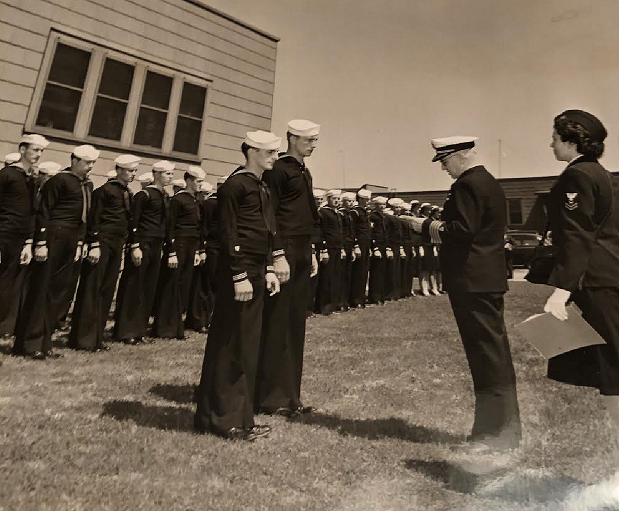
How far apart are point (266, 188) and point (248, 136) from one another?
0.37m

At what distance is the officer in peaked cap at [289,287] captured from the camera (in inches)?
138

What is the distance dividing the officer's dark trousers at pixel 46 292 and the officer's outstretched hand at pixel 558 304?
434 cm

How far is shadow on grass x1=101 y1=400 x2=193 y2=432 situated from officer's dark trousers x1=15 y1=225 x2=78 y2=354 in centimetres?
169

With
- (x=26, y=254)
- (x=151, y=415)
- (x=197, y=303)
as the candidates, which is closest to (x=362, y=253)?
(x=197, y=303)

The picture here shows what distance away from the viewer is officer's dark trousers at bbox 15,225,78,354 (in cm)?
465

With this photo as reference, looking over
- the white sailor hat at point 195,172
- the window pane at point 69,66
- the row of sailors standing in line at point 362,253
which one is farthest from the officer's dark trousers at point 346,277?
the window pane at point 69,66

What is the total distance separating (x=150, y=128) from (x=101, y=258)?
12.6 ft

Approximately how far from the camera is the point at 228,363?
3.01 m

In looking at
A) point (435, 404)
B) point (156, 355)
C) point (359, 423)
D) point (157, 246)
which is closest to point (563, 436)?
point (435, 404)

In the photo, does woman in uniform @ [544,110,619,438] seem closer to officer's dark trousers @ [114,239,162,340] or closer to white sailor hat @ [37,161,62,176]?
officer's dark trousers @ [114,239,162,340]

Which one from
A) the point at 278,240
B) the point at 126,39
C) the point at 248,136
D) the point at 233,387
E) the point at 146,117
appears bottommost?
the point at 233,387

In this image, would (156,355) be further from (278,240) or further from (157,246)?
(278,240)

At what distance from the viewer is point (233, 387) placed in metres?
3.00

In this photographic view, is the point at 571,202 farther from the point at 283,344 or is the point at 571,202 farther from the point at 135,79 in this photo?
the point at 135,79
